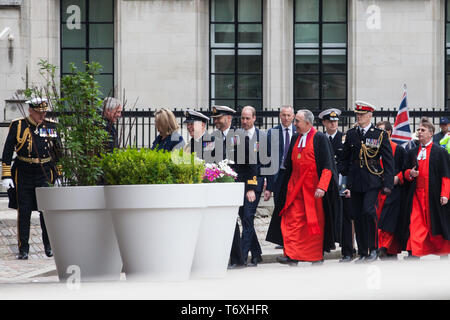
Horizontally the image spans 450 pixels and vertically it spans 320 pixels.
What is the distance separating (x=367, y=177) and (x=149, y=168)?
4948 mm

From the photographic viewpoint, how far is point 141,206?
814cm

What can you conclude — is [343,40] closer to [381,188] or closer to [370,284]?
[381,188]

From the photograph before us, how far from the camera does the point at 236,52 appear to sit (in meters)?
24.9

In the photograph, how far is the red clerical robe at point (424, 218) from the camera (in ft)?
43.4

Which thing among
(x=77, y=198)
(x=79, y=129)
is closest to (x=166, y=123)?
(x=79, y=129)

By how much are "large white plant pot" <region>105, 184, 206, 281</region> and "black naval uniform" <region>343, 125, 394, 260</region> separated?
4.66 m

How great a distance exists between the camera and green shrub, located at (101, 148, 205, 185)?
27.1 ft

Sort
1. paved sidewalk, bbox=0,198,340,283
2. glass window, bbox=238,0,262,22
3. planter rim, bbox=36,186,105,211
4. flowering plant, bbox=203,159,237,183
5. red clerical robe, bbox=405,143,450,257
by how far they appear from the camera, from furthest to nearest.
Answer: glass window, bbox=238,0,262,22
red clerical robe, bbox=405,143,450,257
paved sidewalk, bbox=0,198,340,283
flowering plant, bbox=203,159,237,183
planter rim, bbox=36,186,105,211

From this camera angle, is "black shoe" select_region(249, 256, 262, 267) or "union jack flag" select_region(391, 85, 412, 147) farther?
"union jack flag" select_region(391, 85, 412, 147)

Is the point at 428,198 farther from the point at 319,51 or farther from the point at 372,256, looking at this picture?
the point at 319,51

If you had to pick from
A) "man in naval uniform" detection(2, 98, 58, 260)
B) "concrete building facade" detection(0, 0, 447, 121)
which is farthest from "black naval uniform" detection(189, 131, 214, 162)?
"concrete building facade" detection(0, 0, 447, 121)

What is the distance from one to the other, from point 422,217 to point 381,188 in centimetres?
102

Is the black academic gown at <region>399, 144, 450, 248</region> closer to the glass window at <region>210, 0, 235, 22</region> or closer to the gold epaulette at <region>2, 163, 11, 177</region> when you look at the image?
the gold epaulette at <region>2, 163, 11, 177</region>
